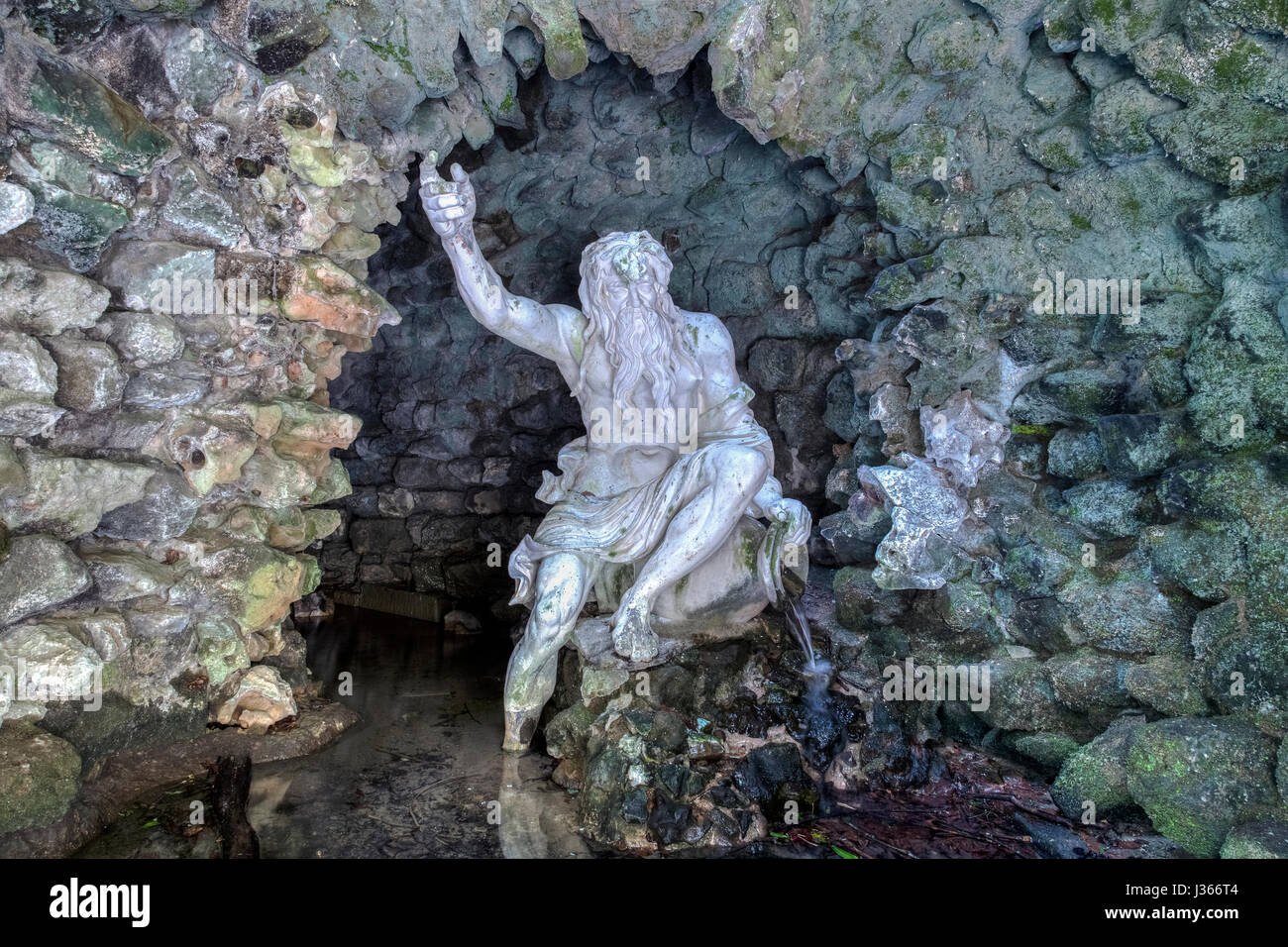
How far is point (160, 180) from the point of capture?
3314 millimetres

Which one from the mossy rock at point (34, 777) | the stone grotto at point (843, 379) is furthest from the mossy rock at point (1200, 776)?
Result: the mossy rock at point (34, 777)

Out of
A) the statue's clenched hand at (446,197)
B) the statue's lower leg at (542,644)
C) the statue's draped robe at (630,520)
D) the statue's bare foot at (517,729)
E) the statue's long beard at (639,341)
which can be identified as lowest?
the statue's bare foot at (517,729)

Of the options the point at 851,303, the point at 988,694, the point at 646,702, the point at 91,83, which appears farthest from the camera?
the point at 851,303

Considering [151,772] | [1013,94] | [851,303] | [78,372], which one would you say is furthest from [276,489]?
[1013,94]

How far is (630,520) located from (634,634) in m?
0.45

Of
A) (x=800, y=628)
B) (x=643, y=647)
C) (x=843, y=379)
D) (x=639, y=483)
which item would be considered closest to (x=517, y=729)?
(x=643, y=647)

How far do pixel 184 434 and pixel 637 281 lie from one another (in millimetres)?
1702

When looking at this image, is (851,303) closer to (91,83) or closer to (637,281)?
(637,281)

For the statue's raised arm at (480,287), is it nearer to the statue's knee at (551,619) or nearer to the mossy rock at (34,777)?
the statue's knee at (551,619)

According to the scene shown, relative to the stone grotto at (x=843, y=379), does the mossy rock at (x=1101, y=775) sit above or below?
below

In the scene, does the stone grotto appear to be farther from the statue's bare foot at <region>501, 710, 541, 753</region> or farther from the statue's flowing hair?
the statue's flowing hair

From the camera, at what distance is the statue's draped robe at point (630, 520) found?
12.5 ft

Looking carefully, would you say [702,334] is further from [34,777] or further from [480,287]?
[34,777]

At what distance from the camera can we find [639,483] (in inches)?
160
